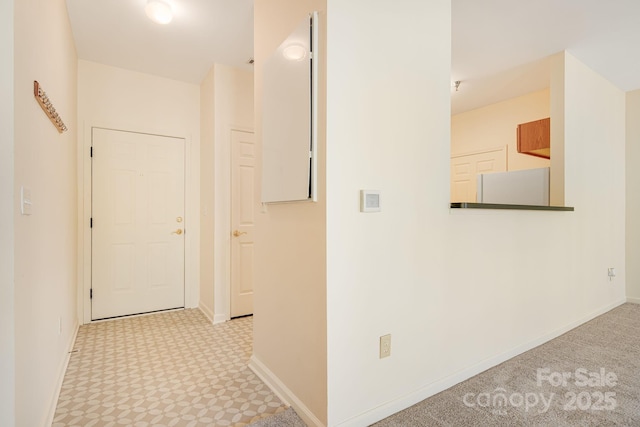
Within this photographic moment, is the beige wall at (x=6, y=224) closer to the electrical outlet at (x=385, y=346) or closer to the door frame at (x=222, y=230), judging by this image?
the electrical outlet at (x=385, y=346)

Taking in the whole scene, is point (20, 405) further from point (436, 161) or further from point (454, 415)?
point (436, 161)

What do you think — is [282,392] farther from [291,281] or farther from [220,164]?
[220,164]

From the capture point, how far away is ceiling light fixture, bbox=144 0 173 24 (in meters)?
Answer: 2.26

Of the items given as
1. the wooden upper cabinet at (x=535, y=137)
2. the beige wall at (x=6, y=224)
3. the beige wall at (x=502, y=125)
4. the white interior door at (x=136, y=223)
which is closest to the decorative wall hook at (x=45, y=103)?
the beige wall at (x=6, y=224)

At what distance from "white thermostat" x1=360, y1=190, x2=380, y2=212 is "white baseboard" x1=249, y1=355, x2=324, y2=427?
1.06 meters

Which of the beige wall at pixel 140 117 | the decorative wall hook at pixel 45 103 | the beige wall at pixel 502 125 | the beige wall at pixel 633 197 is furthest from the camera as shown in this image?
the beige wall at pixel 502 125

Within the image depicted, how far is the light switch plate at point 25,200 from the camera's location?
129 centimetres

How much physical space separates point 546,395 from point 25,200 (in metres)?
2.85

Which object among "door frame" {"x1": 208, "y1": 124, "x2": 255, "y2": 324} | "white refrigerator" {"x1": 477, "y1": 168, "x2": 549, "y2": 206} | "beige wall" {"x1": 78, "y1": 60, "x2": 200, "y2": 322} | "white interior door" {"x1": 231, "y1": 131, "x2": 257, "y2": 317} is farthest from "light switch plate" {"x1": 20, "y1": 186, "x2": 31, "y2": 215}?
"white refrigerator" {"x1": 477, "y1": 168, "x2": 549, "y2": 206}

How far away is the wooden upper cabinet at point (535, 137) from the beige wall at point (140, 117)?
144 inches

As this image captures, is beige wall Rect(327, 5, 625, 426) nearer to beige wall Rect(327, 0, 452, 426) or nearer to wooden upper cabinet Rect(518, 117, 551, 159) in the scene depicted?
beige wall Rect(327, 0, 452, 426)

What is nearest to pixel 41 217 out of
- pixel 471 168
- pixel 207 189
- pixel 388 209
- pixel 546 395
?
pixel 388 209

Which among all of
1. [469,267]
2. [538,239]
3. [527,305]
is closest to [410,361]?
[469,267]

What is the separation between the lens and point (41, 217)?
1.64m
